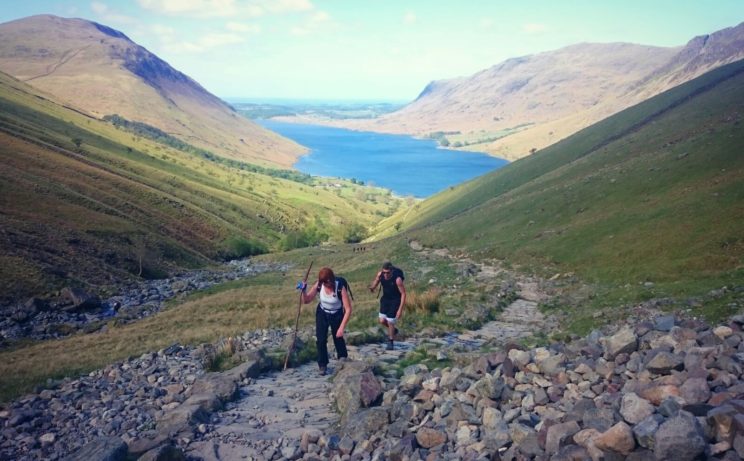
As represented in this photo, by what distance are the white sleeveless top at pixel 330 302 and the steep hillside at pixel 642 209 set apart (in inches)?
574

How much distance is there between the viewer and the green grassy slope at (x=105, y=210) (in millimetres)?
47919

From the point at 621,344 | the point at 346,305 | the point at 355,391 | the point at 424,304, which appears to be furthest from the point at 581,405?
the point at 424,304

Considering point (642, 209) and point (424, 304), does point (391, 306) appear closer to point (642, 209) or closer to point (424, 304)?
point (424, 304)

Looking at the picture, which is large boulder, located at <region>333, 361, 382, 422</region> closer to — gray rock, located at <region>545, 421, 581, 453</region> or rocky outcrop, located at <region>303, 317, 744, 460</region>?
rocky outcrop, located at <region>303, 317, 744, 460</region>

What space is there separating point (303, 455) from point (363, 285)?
27645 millimetres

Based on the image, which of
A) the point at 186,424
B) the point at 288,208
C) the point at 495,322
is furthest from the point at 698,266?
the point at 288,208

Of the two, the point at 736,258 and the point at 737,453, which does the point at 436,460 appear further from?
the point at 736,258

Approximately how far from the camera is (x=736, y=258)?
2384 cm

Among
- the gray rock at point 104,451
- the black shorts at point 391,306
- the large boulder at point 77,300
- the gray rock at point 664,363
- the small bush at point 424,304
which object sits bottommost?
the large boulder at point 77,300

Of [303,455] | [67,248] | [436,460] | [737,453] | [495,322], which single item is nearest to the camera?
[737,453]

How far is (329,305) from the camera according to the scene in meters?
14.1

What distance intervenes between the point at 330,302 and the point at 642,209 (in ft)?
95.1

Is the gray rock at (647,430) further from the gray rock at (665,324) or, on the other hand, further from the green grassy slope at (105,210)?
the green grassy slope at (105,210)

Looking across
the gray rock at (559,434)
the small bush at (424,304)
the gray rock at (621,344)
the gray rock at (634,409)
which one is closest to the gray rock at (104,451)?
the gray rock at (559,434)
